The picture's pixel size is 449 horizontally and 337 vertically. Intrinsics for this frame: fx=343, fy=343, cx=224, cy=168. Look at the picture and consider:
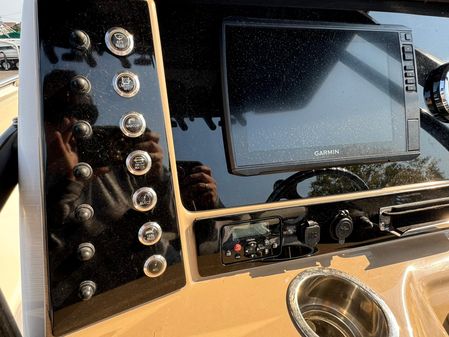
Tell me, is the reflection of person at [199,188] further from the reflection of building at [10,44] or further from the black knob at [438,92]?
the reflection of building at [10,44]

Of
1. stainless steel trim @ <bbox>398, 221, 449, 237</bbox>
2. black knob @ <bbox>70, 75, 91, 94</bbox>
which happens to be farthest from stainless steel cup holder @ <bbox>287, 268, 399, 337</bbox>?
black knob @ <bbox>70, 75, 91, 94</bbox>

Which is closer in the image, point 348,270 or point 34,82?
point 34,82

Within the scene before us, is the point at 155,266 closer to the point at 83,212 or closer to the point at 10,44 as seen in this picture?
the point at 83,212

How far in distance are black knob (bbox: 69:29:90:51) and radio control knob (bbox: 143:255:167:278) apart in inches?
14.4

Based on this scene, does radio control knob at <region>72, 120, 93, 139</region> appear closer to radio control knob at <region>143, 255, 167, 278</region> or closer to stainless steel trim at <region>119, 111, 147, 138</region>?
stainless steel trim at <region>119, 111, 147, 138</region>

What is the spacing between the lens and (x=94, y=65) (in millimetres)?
546

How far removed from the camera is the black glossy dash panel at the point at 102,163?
0.52m

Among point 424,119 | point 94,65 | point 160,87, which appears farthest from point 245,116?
point 424,119

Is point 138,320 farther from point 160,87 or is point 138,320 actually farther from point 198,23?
point 198,23

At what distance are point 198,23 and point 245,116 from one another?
207mm

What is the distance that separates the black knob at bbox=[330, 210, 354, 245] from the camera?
79cm

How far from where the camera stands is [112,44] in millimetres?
558

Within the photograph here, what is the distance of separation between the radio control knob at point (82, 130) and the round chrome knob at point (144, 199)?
0.40 ft

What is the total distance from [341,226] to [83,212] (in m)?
0.55
